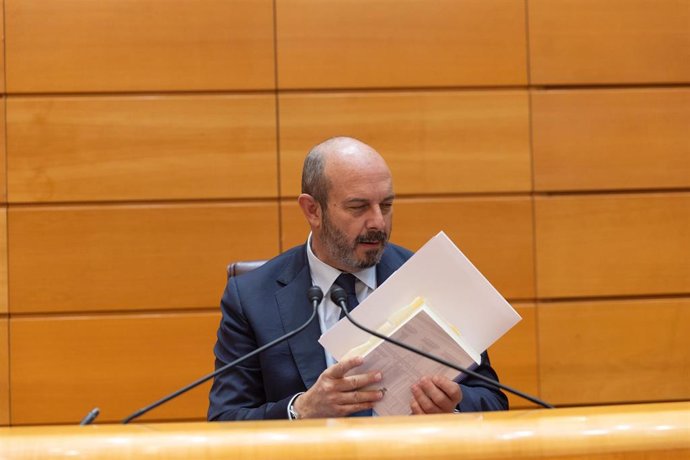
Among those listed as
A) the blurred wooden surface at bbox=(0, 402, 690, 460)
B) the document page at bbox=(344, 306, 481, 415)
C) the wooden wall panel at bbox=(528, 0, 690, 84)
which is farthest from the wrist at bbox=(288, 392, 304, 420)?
the wooden wall panel at bbox=(528, 0, 690, 84)

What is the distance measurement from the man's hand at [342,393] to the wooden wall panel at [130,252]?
2.00 m

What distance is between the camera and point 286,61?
395 centimetres

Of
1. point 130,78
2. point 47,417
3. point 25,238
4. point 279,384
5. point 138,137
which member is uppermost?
point 130,78

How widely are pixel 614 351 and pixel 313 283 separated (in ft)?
6.92

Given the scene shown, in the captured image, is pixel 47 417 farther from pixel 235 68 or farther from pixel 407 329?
pixel 407 329

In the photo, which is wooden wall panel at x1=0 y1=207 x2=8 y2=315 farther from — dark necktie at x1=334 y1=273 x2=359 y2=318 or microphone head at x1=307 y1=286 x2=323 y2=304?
microphone head at x1=307 y1=286 x2=323 y2=304

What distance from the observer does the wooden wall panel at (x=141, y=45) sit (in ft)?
12.8

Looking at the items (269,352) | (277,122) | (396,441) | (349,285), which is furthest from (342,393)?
(277,122)

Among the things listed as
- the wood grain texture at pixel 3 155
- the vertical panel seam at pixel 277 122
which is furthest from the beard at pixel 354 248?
the wood grain texture at pixel 3 155

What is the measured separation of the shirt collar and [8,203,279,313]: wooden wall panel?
150 centimetres

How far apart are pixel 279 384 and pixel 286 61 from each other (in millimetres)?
2035

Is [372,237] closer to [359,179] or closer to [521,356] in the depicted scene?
[359,179]

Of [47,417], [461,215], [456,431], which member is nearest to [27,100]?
[47,417]

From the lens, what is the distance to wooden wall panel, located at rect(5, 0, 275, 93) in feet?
12.8
